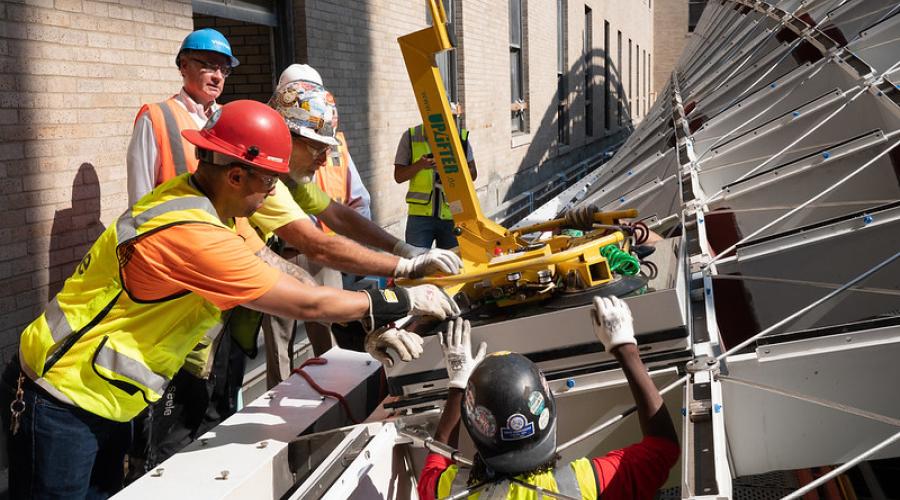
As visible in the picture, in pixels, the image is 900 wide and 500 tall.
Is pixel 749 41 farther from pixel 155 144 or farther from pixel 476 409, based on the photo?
pixel 476 409

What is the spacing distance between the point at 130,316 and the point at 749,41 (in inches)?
357

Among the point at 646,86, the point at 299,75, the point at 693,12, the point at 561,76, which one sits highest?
the point at 693,12

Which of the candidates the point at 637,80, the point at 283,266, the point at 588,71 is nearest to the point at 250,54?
the point at 283,266

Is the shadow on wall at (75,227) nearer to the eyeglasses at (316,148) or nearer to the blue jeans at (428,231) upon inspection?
the eyeglasses at (316,148)

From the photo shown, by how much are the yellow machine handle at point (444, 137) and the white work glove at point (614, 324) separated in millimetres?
1911

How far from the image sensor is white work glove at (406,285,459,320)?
283 centimetres

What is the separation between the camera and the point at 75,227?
173 inches

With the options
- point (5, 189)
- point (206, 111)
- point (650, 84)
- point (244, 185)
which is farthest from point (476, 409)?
point (650, 84)

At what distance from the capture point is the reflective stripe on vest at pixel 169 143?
376 cm

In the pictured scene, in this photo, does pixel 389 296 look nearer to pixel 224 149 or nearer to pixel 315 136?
pixel 224 149

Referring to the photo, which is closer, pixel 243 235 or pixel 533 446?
pixel 533 446

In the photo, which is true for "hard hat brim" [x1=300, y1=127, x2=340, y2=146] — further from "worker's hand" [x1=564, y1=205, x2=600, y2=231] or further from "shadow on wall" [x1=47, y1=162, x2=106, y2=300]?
"shadow on wall" [x1=47, y1=162, x2=106, y2=300]

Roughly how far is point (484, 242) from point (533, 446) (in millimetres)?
2511

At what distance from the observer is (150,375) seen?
2.54 metres
